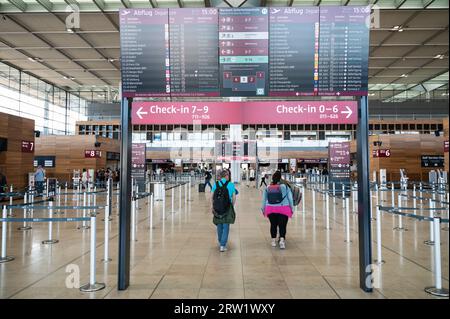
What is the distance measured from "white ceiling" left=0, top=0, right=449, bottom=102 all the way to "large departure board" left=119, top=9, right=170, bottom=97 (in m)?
15.5

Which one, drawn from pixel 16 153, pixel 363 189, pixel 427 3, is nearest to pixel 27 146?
pixel 16 153

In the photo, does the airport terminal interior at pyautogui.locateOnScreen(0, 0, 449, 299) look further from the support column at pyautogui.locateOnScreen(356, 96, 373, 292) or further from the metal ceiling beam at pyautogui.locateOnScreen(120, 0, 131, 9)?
the metal ceiling beam at pyautogui.locateOnScreen(120, 0, 131, 9)

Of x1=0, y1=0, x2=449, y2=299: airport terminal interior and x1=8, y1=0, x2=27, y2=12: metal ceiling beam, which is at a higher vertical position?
x1=8, y1=0, x2=27, y2=12: metal ceiling beam

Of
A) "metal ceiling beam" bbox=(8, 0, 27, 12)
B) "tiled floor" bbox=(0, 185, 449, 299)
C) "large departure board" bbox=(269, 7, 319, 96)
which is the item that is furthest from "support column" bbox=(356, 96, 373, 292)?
"metal ceiling beam" bbox=(8, 0, 27, 12)

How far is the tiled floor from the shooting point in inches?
184

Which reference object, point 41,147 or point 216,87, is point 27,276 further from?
point 41,147

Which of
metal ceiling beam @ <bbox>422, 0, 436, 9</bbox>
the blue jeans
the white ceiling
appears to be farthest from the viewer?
the white ceiling

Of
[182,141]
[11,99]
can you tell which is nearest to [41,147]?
[11,99]

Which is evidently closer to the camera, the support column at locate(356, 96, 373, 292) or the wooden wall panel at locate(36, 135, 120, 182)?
the support column at locate(356, 96, 373, 292)

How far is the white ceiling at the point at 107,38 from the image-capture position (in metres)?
21.4

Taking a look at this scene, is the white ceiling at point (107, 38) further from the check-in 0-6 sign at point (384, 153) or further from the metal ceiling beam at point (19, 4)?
the check-in 0-6 sign at point (384, 153)
